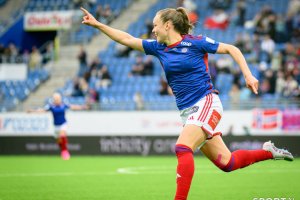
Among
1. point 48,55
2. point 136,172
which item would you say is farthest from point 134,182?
point 48,55

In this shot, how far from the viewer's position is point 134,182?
13.6 meters

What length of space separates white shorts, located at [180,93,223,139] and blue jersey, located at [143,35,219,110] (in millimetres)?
65

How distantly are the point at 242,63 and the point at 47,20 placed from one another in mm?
29423

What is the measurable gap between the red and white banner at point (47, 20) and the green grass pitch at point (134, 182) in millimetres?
17483

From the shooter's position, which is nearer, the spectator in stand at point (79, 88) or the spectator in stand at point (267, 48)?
the spectator in stand at point (267, 48)

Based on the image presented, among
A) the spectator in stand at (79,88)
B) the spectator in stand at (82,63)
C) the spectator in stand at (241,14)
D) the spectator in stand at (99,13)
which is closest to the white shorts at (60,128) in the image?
the spectator in stand at (79,88)

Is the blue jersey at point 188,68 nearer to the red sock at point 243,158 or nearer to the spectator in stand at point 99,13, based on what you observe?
the red sock at point 243,158

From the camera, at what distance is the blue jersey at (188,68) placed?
830 centimetres

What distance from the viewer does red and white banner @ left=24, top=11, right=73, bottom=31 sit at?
35.8m

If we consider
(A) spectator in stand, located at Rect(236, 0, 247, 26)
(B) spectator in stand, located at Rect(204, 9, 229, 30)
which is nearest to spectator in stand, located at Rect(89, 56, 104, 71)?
(B) spectator in stand, located at Rect(204, 9, 229, 30)

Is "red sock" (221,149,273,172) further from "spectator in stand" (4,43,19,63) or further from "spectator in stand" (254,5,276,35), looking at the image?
"spectator in stand" (4,43,19,63)

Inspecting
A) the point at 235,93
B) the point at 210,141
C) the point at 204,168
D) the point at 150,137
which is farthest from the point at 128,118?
the point at 210,141

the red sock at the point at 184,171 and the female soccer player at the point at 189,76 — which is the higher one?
the female soccer player at the point at 189,76

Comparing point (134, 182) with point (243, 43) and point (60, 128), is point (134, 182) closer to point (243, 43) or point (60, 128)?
point (60, 128)
